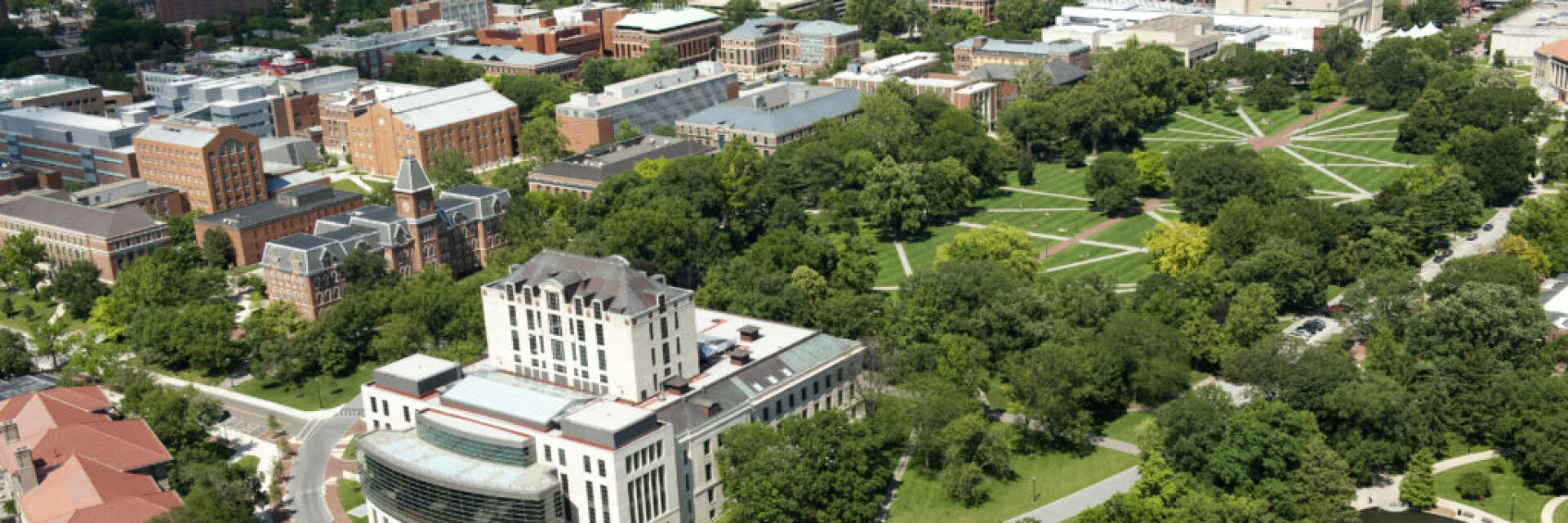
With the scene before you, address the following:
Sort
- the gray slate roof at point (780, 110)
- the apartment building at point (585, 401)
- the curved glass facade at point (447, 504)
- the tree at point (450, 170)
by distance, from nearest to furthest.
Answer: the curved glass facade at point (447, 504) < the apartment building at point (585, 401) < the tree at point (450, 170) < the gray slate roof at point (780, 110)

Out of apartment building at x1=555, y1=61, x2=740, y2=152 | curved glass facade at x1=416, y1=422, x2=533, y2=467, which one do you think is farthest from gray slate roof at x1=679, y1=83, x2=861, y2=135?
curved glass facade at x1=416, y1=422, x2=533, y2=467

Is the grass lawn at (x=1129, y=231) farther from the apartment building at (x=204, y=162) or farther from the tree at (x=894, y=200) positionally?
the apartment building at (x=204, y=162)

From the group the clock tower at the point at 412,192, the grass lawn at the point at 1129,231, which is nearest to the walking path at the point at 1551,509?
the grass lawn at the point at 1129,231

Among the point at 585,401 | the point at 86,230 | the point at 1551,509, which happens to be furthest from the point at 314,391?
the point at 1551,509

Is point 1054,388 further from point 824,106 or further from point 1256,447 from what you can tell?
point 824,106

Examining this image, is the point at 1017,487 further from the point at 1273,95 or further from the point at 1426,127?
the point at 1273,95
